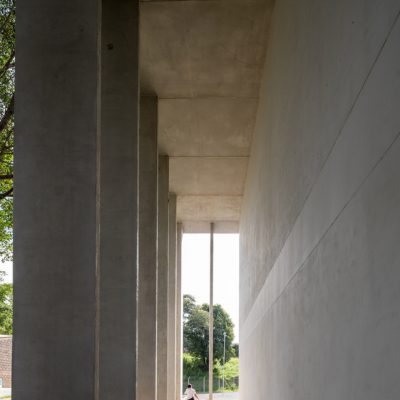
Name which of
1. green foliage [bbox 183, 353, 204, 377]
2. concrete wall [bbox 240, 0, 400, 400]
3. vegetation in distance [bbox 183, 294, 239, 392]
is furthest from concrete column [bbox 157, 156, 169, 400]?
green foliage [bbox 183, 353, 204, 377]

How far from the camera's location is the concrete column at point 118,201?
8.52 metres

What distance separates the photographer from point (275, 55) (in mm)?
8461

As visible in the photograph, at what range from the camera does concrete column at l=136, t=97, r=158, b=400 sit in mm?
12492

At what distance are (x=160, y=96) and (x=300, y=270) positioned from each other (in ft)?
26.1

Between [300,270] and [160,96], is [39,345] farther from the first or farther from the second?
[160,96]

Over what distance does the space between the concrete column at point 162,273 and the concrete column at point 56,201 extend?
1078 centimetres

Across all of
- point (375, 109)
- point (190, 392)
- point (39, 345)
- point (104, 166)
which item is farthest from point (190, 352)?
point (375, 109)

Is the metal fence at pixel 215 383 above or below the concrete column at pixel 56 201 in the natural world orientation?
below

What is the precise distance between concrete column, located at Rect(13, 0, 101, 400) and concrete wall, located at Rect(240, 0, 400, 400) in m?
1.82

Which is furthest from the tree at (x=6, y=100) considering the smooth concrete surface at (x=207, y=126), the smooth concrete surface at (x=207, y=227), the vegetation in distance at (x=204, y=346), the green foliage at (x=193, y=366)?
the vegetation in distance at (x=204, y=346)

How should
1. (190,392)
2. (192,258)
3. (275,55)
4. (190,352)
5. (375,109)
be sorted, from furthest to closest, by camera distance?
(190,352), (192,258), (190,392), (275,55), (375,109)

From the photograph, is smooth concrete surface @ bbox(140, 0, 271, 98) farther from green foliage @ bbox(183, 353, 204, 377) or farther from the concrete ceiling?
green foliage @ bbox(183, 353, 204, 377)

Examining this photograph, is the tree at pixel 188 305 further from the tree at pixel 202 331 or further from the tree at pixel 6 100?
the tree at pixel 6 100

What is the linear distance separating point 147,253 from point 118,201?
13.7 ft
